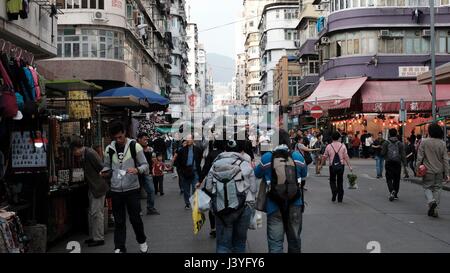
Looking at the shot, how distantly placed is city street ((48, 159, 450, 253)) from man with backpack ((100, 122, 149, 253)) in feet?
2.66

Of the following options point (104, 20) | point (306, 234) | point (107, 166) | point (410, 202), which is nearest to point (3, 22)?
point (107, 166)

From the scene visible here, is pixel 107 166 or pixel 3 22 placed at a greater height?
pixel 3 22

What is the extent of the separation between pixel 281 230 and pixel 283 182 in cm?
61

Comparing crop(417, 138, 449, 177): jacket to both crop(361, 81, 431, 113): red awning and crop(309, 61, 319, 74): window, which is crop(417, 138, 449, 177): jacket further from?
crop(309, 61, 319, 74): window

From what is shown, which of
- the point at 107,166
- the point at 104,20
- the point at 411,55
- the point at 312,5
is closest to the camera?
the point at 107,166

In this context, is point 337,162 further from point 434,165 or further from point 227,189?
point 227,189

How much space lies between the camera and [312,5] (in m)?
49.0

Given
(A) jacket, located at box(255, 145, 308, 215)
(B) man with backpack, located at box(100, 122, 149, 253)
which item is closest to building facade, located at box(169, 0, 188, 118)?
(B) man with backpack, located at box(100, 122, 149, 253)

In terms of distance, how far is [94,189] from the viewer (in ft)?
30.1

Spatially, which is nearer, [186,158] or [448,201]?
[186,158]

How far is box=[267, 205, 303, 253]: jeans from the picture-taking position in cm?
686

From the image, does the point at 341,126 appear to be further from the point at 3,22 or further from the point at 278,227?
the point at 278,227

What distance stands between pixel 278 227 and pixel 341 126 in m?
34.1

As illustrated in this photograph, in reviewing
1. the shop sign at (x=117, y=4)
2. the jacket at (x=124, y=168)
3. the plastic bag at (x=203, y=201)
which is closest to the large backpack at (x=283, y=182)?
the plastic bag at (x=203, y=201)
